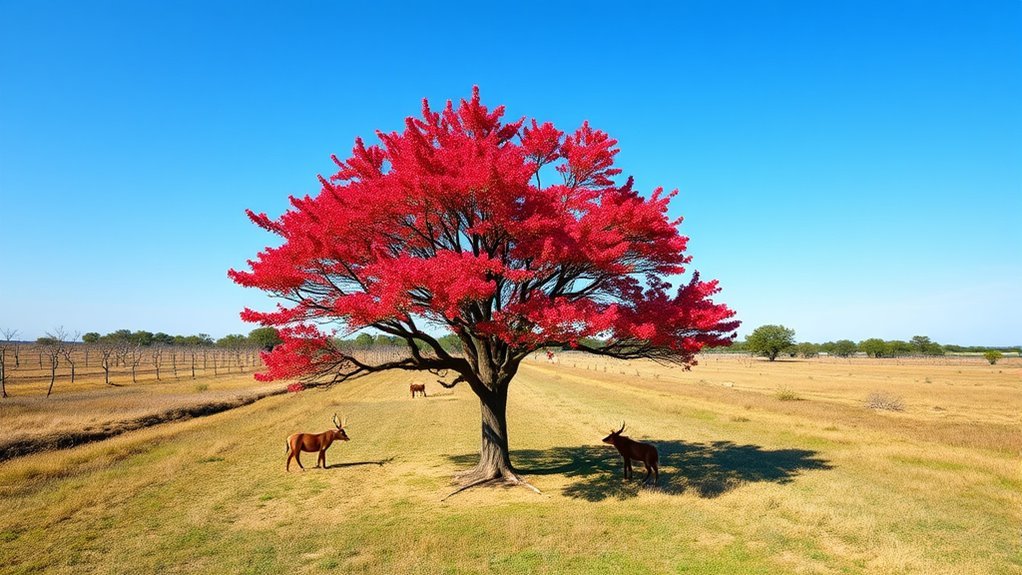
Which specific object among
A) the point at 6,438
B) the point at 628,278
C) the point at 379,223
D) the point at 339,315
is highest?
the point at 379,223

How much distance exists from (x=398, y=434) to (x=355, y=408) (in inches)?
463

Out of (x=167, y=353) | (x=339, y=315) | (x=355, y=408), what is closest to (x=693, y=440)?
(x=339, y=315)

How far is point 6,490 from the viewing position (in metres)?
12.7

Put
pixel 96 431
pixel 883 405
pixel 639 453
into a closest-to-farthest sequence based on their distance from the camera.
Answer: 1. pixel 639 453
2. pixel 96 431
3. pixel 883 405

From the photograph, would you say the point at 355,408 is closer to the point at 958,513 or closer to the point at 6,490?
the point at 6,490

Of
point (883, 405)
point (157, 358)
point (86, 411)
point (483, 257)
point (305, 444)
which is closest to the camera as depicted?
point (483, 257)

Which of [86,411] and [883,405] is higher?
[86,411]

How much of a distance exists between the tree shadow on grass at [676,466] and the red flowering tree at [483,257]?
2.46 m

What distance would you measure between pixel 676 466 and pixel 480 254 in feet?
33.1

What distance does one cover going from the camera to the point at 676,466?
16.0 metres

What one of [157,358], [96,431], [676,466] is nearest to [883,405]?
[676,466]

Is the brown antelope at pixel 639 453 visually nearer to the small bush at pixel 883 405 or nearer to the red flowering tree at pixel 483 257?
the red flowering tree at pixel 483 257

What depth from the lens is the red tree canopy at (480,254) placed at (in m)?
10.5

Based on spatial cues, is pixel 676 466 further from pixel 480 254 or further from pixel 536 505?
pixel 480 254
